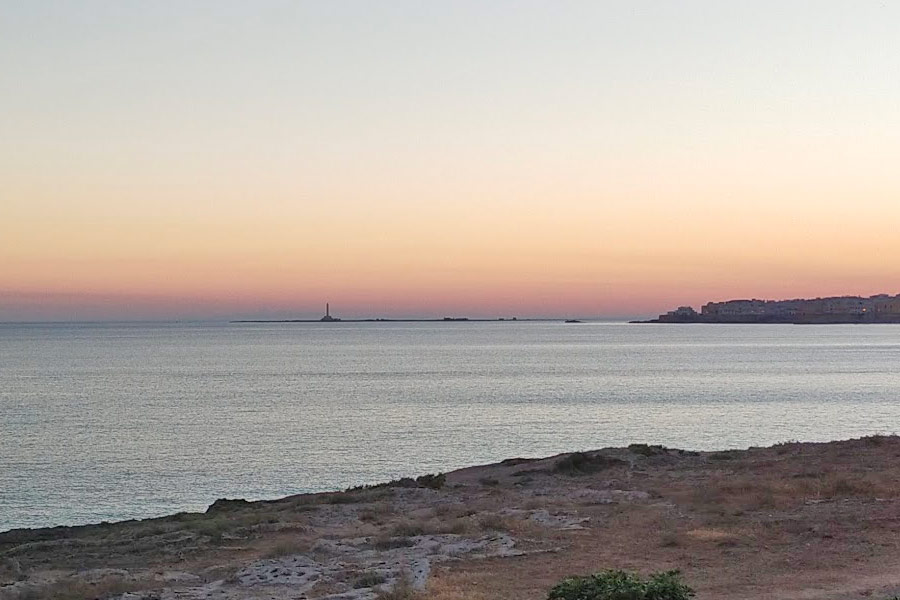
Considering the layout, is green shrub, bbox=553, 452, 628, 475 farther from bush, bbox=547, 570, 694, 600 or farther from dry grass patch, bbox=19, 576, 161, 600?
bush, bbox=547, 570, 694, 600

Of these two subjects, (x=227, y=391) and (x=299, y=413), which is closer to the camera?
(x=299, y=413)

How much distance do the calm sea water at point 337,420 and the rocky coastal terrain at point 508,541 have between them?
12.4 m

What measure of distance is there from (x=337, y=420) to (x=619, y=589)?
167 feet

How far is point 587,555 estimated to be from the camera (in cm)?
1653

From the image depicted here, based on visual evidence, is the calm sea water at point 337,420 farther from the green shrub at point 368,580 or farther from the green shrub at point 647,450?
the green shrub at point 368,580

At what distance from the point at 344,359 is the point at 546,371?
41629 millimetres

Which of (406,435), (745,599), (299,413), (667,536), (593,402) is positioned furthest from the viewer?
(593,402)

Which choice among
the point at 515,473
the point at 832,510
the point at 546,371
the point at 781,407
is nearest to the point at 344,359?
the point at 546,371

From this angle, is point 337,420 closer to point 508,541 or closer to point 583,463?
point 583,463

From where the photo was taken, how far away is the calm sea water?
38.9 m

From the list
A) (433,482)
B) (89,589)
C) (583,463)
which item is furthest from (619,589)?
(583,463)

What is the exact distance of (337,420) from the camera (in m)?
61.1

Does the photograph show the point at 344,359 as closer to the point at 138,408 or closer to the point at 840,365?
the point at 840,365

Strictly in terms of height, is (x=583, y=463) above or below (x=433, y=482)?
above
